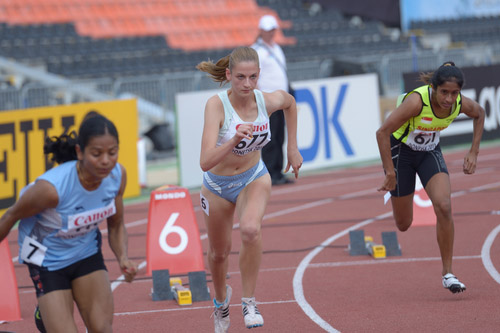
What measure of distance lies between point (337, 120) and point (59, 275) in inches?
477

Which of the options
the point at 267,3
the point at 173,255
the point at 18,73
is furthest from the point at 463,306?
the point at 267,3

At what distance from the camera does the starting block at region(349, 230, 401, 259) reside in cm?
849

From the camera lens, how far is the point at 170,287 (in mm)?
7250

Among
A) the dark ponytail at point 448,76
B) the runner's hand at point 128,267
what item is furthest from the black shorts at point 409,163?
the runner's hand at point 128,267

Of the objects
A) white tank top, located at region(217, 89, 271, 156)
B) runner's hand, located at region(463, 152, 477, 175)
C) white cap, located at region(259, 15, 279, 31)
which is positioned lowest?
runner's hand, located at region(463, 152, 477, 175)

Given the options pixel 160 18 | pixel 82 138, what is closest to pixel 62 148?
pixel 82 138

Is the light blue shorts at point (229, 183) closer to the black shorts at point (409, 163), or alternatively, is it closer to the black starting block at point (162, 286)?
the black starting block at point (162, 286)

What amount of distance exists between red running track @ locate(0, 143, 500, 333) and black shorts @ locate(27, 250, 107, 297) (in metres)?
1.71

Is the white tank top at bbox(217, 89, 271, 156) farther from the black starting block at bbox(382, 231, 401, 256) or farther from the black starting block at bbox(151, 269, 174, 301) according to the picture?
the black starting block at bbox(382, 231, 401, 256)


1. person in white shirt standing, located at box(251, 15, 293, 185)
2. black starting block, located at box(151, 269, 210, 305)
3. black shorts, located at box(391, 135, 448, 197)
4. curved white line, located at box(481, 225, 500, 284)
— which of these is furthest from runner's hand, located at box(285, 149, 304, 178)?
person in white shirt standing, located at box(251, 15, 293, 185)

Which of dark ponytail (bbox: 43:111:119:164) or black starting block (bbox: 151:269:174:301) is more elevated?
dark ponytail (bbox: 43:111:119:164)

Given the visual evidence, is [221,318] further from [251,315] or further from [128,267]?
[128,267]

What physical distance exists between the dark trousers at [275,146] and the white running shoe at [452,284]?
701 cm

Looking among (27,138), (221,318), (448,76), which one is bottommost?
(221,318)
